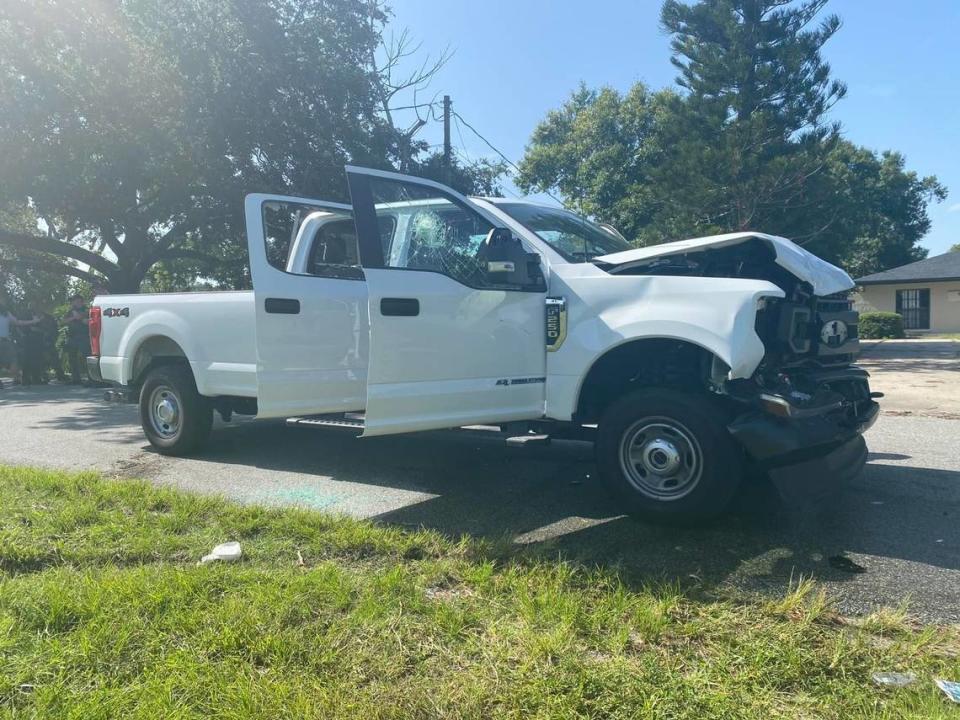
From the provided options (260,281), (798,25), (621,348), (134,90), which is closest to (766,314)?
(621,348)

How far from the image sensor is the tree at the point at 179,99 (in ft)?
46.5

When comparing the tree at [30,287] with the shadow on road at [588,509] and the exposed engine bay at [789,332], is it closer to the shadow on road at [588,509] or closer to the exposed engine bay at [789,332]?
the shadow on road at [588,509]

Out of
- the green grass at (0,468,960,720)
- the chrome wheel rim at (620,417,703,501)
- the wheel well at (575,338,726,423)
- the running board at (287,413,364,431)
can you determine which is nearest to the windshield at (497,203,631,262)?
the wheel well at (575,338,726,423)

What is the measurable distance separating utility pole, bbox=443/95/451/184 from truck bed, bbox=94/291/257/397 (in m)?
12.0

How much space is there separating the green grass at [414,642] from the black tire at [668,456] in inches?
32.5

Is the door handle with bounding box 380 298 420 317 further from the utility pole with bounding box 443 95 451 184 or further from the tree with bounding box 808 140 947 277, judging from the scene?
the tree with bounding box 808 140 947 277

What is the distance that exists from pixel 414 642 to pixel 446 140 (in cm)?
1776

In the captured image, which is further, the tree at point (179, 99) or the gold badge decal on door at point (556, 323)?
the tree at point (179, 99)

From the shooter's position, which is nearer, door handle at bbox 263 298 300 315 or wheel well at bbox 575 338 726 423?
wheel well at bbox 575 338 726 423

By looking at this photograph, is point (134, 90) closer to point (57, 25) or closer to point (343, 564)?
point (57, 25)

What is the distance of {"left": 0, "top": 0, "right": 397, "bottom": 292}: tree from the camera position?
14.2 meters

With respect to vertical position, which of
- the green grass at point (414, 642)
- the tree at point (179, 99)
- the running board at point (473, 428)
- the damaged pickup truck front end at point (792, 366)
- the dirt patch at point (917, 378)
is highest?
the tree at point (179, 99)

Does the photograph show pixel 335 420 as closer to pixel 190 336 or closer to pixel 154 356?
pixel 190 336

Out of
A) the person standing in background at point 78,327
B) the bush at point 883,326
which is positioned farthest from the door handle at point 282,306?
the bush at point 883,326
